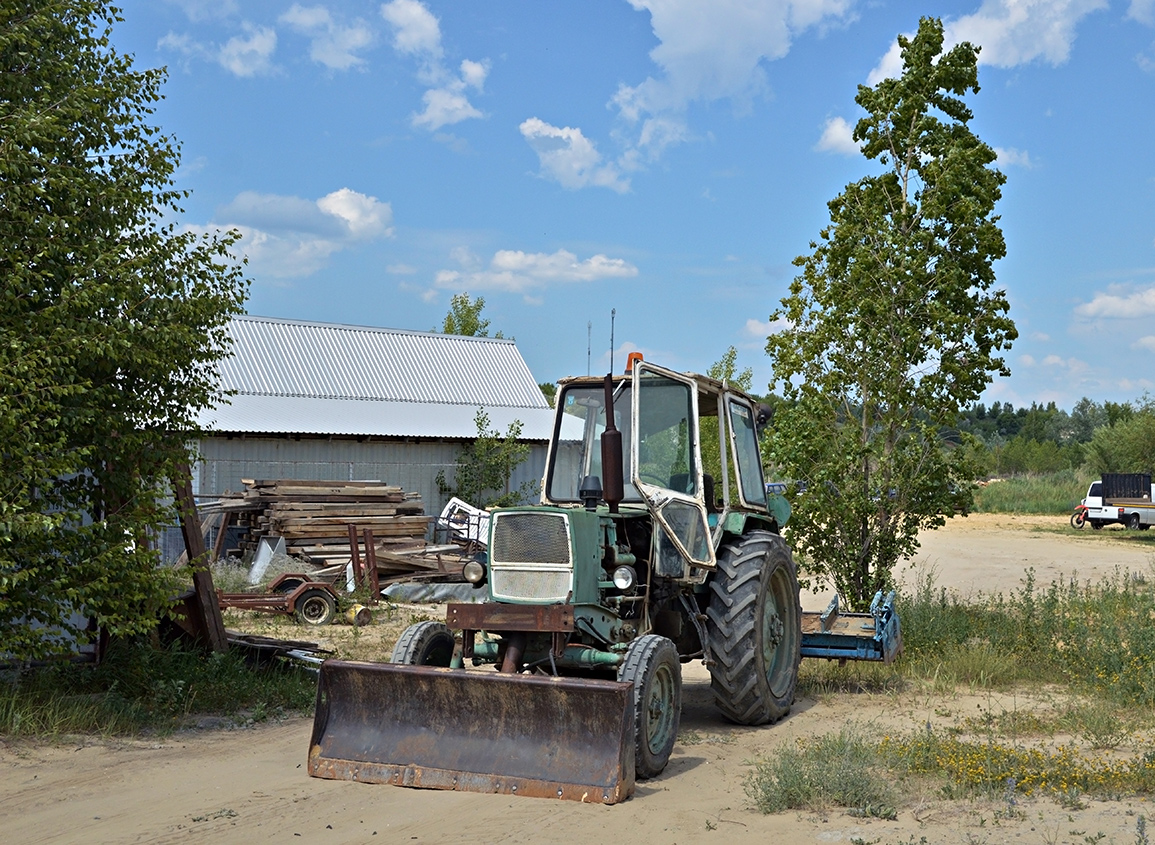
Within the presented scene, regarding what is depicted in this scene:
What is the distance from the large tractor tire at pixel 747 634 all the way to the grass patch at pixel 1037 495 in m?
39.6

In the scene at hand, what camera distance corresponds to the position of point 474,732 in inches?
278

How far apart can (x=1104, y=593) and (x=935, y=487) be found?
271 centimetres

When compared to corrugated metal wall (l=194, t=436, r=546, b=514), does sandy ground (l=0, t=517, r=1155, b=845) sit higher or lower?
lower

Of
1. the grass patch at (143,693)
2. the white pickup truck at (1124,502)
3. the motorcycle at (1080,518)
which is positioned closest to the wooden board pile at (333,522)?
the grass patch at (143,693)

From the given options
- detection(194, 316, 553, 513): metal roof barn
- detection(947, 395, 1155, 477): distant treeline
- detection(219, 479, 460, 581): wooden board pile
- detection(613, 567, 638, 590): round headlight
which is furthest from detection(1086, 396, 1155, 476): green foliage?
detection(613, 567, 638, 590): round headlight

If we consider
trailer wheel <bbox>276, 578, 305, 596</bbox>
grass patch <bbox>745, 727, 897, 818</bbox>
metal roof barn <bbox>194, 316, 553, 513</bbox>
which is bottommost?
grass patch <bbox>745, 727, 897, 818</bbox>

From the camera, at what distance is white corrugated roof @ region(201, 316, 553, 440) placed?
24.5 metres

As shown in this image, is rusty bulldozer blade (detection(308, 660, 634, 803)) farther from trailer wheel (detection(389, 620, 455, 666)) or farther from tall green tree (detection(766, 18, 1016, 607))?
tall green tree (detection(766, 18, 1016, 607))

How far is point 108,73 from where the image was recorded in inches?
368

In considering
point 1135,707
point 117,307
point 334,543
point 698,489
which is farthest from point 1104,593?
point 334,543

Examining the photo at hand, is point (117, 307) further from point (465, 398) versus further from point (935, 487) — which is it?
point (465, 398)

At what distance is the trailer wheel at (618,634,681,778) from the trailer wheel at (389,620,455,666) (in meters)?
1.52

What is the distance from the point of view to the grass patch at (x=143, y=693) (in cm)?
837

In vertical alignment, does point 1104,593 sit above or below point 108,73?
below
